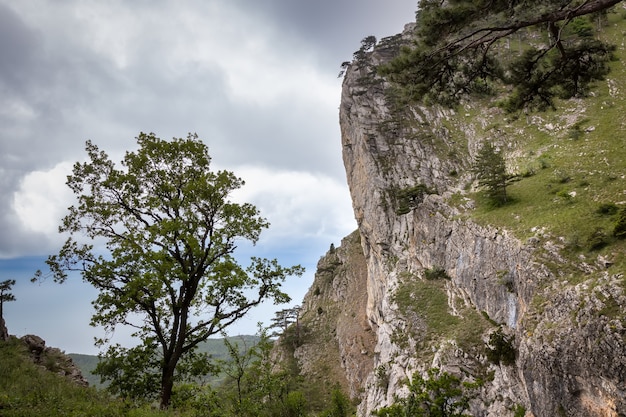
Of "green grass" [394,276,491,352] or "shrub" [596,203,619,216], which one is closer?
"shrub" [596,203,619,216]

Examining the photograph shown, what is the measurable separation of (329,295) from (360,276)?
8484mm

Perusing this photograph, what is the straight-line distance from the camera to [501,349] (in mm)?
19078

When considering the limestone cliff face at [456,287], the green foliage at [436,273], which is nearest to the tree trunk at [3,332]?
the limestone cliff face at [456,287]

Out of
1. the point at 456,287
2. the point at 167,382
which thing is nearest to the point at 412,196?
the point at 456,287

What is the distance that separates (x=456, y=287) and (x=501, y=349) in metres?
9.05

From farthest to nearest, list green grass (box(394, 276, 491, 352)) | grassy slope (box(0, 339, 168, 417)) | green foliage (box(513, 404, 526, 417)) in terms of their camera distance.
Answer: green grass (box(394, 276, 491, 352)) → green foliage (box(513, 404, 526, 417)) → grassy slope (box(0, 339, 168, 417))

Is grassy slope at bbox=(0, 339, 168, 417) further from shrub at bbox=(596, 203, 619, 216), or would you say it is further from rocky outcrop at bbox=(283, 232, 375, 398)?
rocky outcrop at bbox=(283, 232, 375, 398)

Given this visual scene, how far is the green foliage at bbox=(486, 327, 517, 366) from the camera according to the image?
18.5m

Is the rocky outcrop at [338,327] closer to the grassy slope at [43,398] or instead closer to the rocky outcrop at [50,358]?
the rocky outcrop at [50,358]

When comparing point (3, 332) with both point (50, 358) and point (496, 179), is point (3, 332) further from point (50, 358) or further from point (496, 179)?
point (496, 179)

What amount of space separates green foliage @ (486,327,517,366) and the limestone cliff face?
13.6 inches

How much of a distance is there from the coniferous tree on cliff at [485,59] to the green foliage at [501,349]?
14155 millimetres

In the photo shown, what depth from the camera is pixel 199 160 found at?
977 cm

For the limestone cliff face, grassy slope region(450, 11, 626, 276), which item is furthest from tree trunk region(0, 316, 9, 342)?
the limestone cliff face
